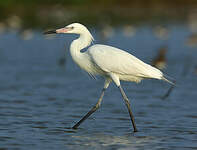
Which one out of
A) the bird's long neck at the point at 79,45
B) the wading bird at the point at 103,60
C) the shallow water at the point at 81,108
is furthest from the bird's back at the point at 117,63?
the shallow water at the point at 81,108

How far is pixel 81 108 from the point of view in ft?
33.8

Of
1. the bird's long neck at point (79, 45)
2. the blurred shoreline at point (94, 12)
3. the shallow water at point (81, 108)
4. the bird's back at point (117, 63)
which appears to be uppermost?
the bird's long neck at point (79, 45)

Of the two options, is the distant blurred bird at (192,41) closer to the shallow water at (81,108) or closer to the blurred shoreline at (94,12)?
the shallow water at (81,108)

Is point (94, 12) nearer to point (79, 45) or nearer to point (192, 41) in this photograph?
point (192, 41)

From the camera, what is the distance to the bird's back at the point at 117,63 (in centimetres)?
840

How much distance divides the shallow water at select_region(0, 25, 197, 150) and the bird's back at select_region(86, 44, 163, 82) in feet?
2.82

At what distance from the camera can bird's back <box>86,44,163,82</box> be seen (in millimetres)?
8398

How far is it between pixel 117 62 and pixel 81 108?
2067mm

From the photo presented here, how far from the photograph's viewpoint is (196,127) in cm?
867

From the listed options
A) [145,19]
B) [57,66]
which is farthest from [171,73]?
[145,19]

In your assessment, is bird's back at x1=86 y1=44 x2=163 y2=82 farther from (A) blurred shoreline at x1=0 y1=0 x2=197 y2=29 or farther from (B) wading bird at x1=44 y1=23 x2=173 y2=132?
(A) blurred shoreline at x1=0 y1=0 x2=197 y2=29

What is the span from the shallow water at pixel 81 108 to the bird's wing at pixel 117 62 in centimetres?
88

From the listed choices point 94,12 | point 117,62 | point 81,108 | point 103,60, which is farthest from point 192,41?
point 94,12

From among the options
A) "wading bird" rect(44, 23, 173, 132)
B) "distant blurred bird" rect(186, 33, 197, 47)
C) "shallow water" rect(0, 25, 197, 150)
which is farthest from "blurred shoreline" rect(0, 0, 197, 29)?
"wading bird" rect(44, 23, 173, 132)
